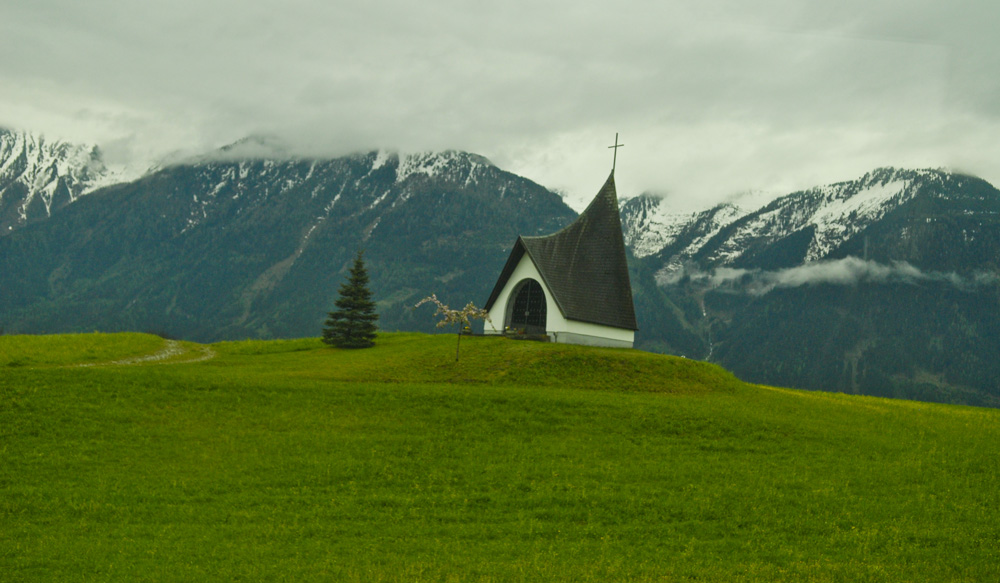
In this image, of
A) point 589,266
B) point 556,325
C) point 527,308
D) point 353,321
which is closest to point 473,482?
point 556,325

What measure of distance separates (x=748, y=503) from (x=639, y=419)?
821 centimetres

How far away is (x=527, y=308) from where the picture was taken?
151ft

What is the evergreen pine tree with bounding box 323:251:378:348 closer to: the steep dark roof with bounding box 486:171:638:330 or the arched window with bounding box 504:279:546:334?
the arched window with bounding box 504:279:546:334

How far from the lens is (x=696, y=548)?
47.2 feet

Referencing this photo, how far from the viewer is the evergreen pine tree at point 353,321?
48.1m

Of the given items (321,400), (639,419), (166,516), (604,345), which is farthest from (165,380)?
(604,345)

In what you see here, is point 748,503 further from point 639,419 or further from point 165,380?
point 165,380

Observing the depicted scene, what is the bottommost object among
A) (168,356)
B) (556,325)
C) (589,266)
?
(168,356)

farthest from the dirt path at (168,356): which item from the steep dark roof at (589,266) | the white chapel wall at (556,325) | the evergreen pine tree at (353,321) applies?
the steep dark roof at (589,266)

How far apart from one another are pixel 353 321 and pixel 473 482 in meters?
32.1

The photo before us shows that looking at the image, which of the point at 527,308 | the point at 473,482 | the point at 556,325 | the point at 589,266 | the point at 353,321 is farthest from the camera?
the point at 353,321

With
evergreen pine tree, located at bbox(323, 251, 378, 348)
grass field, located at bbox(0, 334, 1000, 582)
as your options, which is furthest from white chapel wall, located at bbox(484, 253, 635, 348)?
grass field, located at bbox(0, 334, 1000, 582)

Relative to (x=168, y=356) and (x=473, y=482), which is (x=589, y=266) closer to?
(x=168, y=356)

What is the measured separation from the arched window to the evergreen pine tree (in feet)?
29.5
